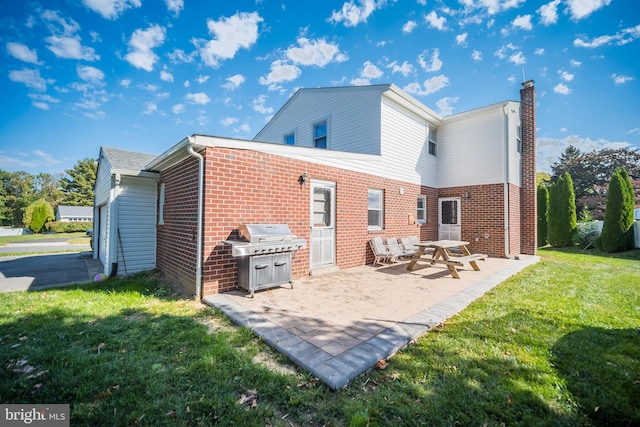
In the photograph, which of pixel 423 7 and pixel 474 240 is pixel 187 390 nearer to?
pixel 423 7

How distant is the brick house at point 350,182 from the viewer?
5324mm

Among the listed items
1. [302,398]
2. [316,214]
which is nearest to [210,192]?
[316,214]

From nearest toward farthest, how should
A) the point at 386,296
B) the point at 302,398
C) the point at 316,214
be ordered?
the point at 302,398
the point at 386,296
the point at 316,214

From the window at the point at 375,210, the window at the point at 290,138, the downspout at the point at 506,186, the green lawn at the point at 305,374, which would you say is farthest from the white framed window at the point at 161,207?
the downspout at the point at 506,186

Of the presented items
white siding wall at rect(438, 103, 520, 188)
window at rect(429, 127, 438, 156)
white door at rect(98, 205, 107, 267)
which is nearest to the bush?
white door at rect(98, 205, 107, 267)

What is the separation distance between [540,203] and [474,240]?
9.57m

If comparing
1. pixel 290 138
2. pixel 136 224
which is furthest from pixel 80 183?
pixel 136 224

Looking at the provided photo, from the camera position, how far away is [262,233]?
5207 mm

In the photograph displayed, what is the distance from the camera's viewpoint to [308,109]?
39.1 ft

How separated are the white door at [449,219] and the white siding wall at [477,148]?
78cm

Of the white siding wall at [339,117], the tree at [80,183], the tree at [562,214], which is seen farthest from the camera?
the tree at [80,183]

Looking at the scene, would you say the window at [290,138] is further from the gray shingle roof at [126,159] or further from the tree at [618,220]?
the tree at [618,220]

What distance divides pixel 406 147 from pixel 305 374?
9.53 m

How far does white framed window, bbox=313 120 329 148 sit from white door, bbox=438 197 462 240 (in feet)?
20.1
